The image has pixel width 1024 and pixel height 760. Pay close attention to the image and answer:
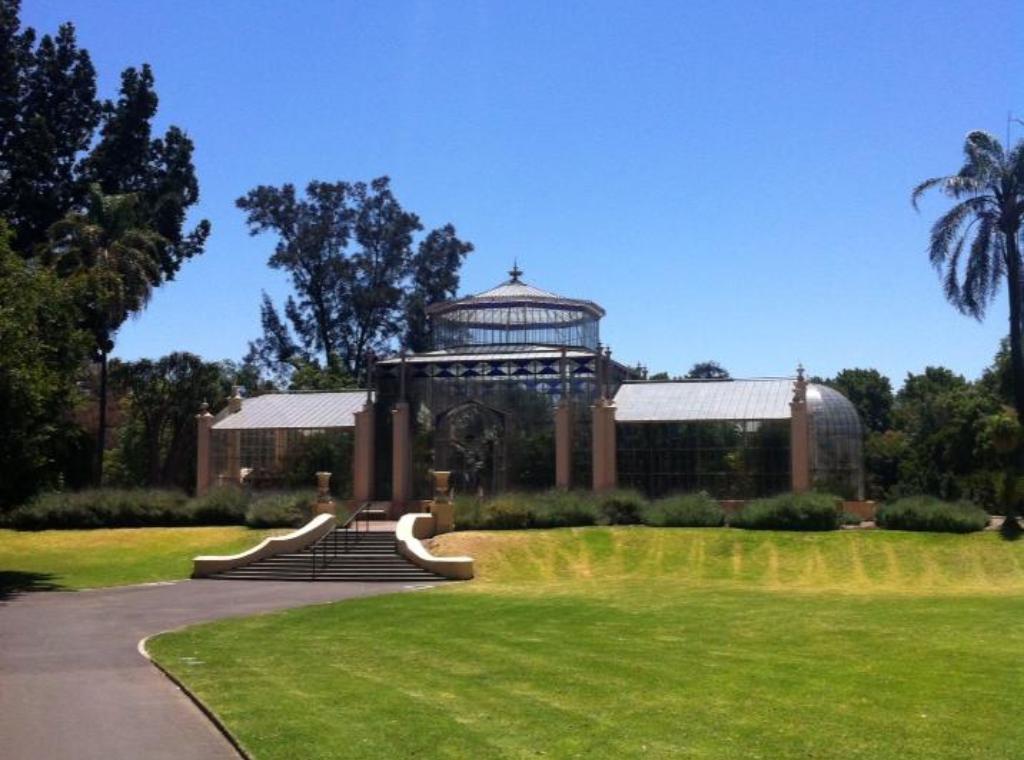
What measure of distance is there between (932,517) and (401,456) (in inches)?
727

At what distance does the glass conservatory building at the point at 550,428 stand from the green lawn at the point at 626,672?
13.3 meters

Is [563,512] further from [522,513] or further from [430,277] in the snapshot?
[430,277]

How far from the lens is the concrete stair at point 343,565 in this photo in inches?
1163

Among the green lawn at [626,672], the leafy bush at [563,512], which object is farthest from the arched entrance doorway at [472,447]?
the green lawn at [626,672]

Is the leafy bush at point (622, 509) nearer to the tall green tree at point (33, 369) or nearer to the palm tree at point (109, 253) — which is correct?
the tall green tree at point (33, 369)

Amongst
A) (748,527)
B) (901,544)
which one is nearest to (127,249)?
(748,527)

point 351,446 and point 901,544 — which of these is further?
point 351,446

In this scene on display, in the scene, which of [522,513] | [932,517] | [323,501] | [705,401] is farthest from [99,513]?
[932,517]

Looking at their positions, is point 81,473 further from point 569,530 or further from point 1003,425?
point 1003,425

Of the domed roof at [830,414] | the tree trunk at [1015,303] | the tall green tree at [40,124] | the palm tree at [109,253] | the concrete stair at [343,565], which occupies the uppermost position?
the tall green tree at [40,124]

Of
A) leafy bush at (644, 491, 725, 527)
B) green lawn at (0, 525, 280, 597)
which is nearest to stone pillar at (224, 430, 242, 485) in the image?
green lawn at (0, 525, 280, 597)

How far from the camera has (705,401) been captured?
136 feet

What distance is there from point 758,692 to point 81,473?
4214 cm

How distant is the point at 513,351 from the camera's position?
43.8 meters
